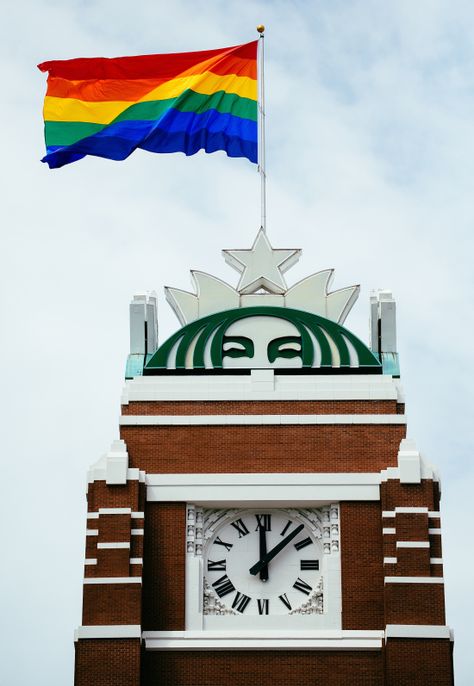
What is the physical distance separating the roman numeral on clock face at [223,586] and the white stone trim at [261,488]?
1579mm

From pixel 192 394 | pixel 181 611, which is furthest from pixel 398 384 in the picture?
pixel 181 611

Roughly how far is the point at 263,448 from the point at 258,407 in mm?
992

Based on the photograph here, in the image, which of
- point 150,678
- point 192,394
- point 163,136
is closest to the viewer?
point 150,678

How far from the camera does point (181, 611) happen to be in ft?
118

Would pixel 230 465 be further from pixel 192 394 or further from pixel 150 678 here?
pixel 150 678

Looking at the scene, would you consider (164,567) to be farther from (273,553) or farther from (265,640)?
(265,640)

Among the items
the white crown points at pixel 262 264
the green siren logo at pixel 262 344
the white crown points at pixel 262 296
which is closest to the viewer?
the green siren logo at pixel 262 344

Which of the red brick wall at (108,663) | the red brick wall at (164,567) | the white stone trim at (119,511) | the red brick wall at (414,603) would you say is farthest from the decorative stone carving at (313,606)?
the white stone trim at (119,511)

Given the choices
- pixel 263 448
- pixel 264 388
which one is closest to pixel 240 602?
pixel 263 448

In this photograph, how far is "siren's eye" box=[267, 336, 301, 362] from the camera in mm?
38969

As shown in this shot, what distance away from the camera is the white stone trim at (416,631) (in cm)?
3512

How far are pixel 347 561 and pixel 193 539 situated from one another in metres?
3.16

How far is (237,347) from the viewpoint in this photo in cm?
3903

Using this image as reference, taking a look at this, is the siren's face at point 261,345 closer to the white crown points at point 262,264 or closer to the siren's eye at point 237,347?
the siren's eye at point 237,347
